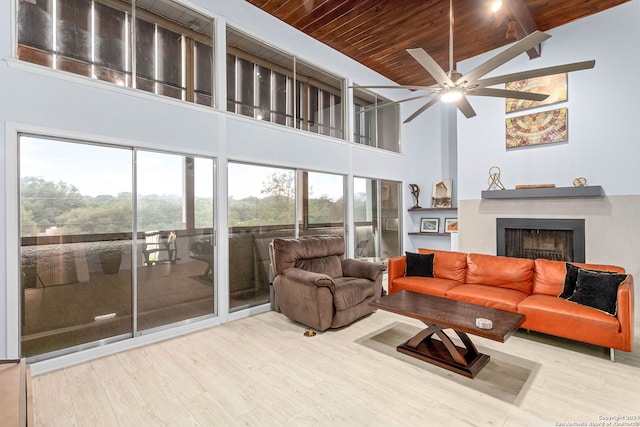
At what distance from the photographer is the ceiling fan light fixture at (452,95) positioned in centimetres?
286

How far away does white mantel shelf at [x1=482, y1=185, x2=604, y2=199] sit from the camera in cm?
418

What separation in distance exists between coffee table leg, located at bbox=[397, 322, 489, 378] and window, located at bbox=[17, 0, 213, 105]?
358cm

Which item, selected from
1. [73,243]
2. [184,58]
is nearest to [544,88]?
[184,58]

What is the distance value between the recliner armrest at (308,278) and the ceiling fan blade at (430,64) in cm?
222

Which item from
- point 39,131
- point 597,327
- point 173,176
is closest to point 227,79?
point 173,176

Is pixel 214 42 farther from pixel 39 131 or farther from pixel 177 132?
pixel 39 131

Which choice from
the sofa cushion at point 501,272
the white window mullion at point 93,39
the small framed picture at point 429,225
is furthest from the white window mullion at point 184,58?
the small framed picture at point 429,225

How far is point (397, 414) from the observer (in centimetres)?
212

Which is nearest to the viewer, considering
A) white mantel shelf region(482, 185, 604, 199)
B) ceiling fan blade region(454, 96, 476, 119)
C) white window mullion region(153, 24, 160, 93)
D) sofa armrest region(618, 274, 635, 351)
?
sofa armrest region(618, 274, 635, 351)

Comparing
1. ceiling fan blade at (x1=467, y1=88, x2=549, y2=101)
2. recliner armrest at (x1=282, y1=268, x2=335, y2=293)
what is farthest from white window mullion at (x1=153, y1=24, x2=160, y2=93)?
ceiling fan blade at (x1=467, y1=88, x2=549, y2=101)

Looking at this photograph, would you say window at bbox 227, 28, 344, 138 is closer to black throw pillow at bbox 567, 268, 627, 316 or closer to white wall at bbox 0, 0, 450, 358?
white wall at bbox 0, 0, 450, 358

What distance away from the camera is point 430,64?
2523 millimetres

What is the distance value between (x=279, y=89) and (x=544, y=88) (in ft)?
12.9

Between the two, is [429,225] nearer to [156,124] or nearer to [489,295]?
[489,295]
